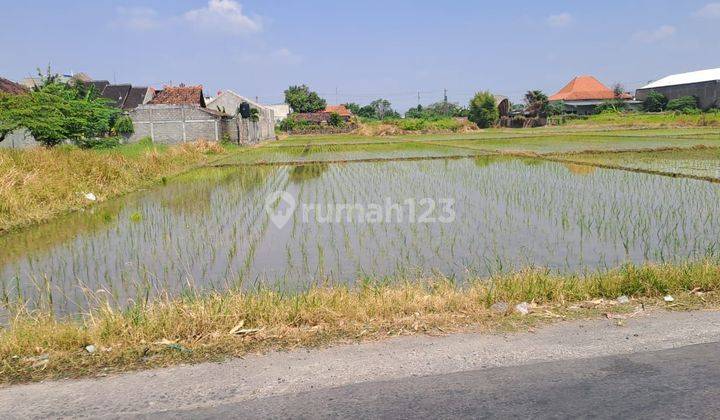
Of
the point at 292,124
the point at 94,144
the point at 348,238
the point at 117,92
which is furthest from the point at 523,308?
the point at 292,124

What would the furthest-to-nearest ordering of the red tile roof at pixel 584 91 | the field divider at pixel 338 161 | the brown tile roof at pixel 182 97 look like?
the red tile roof at pixel 584 91 → the brown tile roof at pixel 182 97 → the field divider at pixel 338 161

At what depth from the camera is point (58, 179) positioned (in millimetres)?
9984

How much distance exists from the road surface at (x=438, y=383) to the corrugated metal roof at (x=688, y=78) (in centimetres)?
5606

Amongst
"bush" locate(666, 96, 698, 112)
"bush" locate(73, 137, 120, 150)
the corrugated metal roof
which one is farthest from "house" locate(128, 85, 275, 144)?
the corrugated metal roof

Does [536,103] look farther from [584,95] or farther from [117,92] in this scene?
[117,92]

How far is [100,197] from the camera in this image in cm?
1034

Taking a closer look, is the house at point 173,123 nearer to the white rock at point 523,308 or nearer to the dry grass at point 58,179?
the dry grass at point 58,179

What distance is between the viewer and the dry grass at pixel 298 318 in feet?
9.92

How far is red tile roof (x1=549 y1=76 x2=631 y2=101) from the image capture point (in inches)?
2387

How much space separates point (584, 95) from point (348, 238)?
61300 millimetres

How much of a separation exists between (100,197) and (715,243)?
9.61 meters

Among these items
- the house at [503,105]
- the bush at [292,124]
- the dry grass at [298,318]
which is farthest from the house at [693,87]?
the dry grass at [298,318]

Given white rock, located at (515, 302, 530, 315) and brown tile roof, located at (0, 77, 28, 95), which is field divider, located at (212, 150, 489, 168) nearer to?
brown tile roof, located at (0, 77, 28, 95)

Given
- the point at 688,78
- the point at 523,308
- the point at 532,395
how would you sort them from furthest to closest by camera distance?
the point at 688,78, the point at 523,308, the point at 532,395
